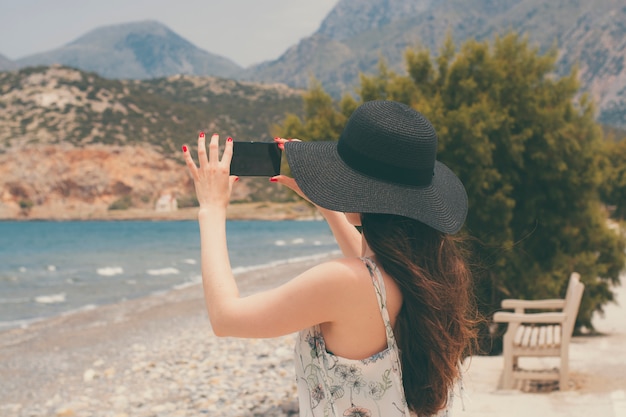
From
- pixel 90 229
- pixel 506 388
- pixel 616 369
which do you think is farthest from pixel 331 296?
pixel 90 229

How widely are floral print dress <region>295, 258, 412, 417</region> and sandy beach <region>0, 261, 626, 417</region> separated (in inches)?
102

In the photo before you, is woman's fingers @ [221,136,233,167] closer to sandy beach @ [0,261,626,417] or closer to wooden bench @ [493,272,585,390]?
sandy beach @ [0,261,626,417]

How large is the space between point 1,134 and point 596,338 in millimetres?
79996

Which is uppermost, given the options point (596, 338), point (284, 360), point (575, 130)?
point (575, 130)

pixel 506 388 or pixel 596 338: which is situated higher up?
pixel 506 388

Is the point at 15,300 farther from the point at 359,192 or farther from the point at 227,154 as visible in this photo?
the point at 359,192

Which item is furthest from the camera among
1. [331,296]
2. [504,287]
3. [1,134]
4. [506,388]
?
[1,134]

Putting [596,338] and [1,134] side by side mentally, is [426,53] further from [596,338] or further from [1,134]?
[1,134]

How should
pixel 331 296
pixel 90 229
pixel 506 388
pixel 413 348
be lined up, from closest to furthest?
1. pixel 331 296
2. pixel 413 348
3. pixel 506 388
4. pixel 90 229

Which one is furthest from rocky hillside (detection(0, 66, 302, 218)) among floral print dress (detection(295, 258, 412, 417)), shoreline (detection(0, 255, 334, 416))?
floral print dress (detection(295, 258, 412, 417))

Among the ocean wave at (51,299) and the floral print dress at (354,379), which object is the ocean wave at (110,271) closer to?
the ocean wave at (51,299)

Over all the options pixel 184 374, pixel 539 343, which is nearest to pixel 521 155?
pixel 539 343

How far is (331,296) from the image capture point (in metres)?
1.45

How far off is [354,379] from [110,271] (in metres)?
29.0
